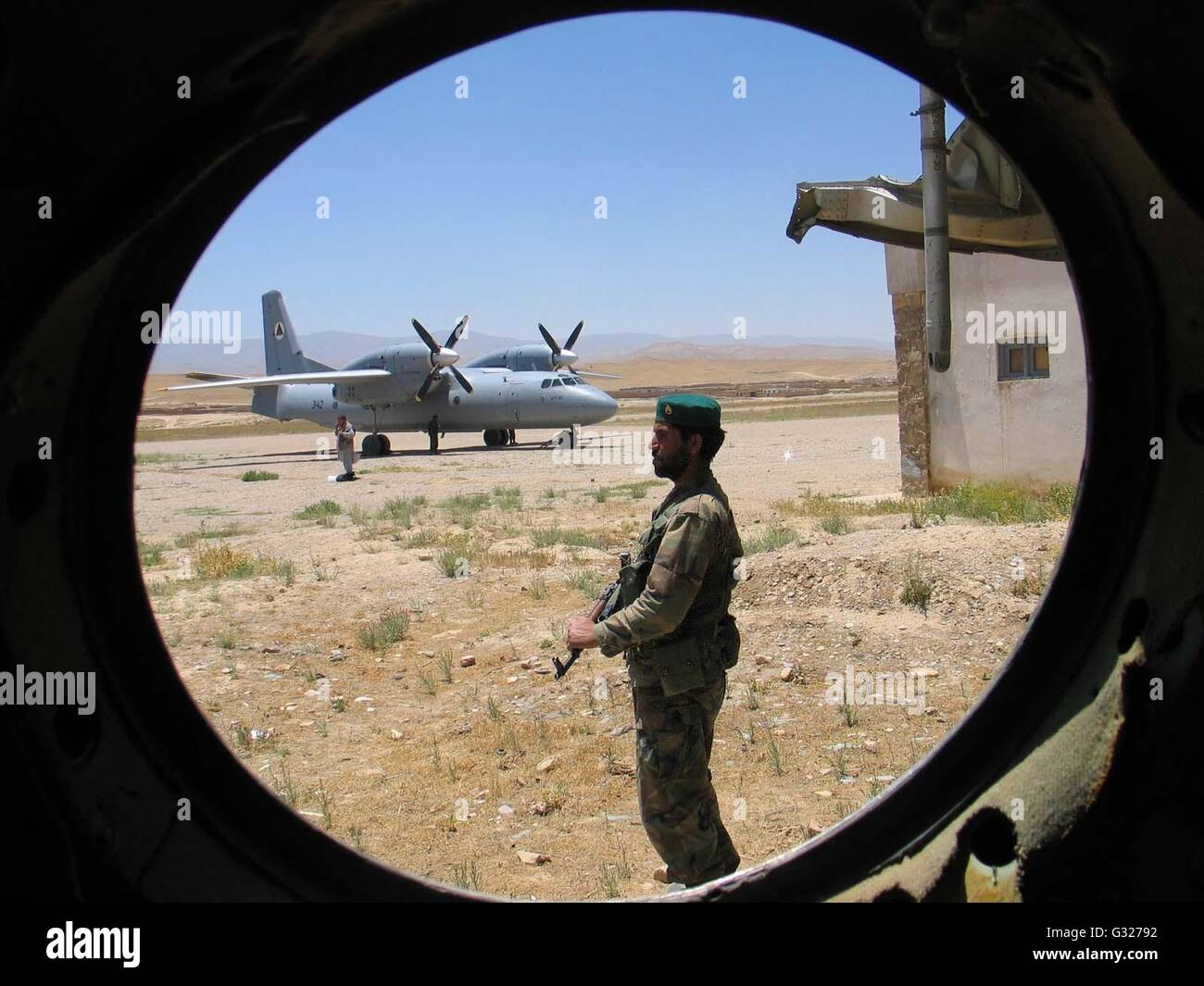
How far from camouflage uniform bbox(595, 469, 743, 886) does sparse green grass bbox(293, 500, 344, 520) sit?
13630 millimetres

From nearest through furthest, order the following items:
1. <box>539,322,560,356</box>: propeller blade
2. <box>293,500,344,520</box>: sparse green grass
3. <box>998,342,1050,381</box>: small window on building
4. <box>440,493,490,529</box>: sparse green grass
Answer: <box>998,342,1050,381</box>: small window on building < <box>440,493,490,529</box>: sparse green grass < <box>293,500,344,520</box>: sparse green grass < <box>539,322,560,356</box>: propeller blade

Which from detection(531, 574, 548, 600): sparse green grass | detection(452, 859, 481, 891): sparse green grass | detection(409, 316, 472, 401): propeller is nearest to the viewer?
detection(452, 859, 481, 891): sparse green grass

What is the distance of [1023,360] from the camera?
40.4 ft

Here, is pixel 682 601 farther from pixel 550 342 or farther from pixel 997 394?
pixel 550 342

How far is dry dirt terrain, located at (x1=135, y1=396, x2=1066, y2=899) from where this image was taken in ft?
16.4

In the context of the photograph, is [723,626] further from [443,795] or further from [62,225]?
[62,225]

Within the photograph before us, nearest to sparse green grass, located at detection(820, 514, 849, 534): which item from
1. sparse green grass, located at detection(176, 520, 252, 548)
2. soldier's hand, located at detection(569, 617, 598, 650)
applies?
soldier's hand, located at detection(569, 617, 598, 650)

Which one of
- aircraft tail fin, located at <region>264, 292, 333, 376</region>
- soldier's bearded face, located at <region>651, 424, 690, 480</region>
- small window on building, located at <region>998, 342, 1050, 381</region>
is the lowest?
soldier's bearded face, located at <region>651, 424, 690, 480</region>

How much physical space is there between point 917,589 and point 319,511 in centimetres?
1166

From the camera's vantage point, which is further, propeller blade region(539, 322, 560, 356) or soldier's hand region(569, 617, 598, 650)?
propeller blade region(539, 322, 560, 356)

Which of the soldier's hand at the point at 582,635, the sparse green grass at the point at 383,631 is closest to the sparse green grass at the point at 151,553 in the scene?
the sparse green grass at the point at 383,631

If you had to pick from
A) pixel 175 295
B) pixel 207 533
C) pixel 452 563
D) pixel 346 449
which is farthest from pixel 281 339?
pixel 175 295

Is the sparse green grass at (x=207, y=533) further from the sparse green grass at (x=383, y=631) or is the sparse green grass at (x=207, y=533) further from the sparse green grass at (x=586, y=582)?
the sparse green grass at (x=586, y=582)

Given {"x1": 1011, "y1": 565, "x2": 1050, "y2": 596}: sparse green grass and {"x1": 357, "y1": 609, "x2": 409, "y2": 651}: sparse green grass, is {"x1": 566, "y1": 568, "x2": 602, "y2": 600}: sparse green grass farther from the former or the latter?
{"x1": 1011, "y1": 565, "x2": 1050, "y2": 596}: sparse green grass
